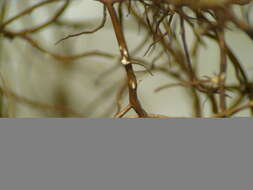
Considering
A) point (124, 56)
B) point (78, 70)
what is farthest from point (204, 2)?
point (78, 70)

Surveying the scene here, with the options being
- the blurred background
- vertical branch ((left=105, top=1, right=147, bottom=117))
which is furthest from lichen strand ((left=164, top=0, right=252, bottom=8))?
the blurred background

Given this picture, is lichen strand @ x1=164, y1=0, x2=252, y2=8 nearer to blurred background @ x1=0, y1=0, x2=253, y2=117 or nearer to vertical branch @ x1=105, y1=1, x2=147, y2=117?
vertical branch @ x1=105, y1=1, x2=147, y2=117

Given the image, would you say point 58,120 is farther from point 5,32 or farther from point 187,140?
point 5,32

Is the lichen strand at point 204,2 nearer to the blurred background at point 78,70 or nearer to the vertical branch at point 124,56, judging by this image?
the vertical branch at point 124,56

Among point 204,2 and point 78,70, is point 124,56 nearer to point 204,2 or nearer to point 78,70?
point 204,2

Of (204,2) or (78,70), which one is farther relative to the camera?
(78,70)

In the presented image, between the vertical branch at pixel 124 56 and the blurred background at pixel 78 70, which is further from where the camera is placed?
the blurred background at pixel 78 70

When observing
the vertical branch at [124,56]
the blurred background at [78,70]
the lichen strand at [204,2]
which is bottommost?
the blurred background at [78,70]

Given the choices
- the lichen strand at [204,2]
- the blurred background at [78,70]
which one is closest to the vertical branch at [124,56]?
the lichen strand at [204,2]
